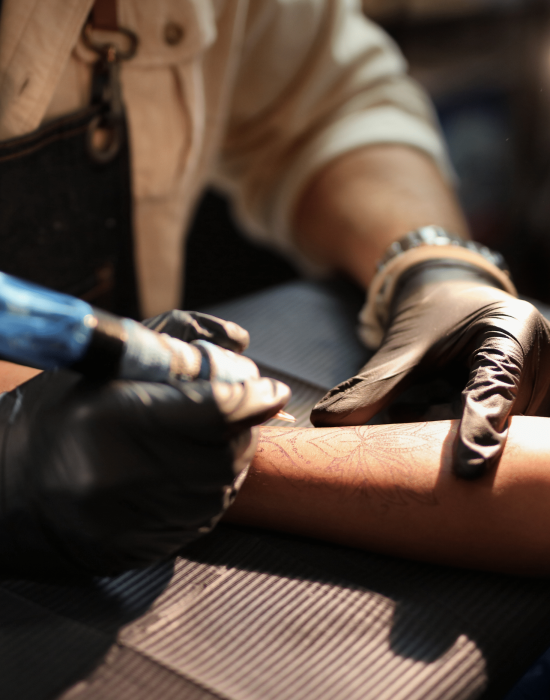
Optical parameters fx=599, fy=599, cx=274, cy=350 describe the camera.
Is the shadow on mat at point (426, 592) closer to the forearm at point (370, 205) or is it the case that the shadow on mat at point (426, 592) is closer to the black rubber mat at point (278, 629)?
the black rubber mat at point (278, 629)

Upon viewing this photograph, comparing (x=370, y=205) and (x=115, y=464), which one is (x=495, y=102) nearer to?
(x=370, y=205)

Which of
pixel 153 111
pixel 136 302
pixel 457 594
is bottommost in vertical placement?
pixel 457 594

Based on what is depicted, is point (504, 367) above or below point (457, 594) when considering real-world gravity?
above

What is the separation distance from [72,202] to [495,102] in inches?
66.9

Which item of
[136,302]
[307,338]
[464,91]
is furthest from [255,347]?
[464,91]

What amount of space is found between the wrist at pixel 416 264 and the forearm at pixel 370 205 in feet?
0.24

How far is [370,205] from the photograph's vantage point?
0.97 metres

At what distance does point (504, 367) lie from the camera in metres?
0.58

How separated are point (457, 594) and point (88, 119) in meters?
0.71

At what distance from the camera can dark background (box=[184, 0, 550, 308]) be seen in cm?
191

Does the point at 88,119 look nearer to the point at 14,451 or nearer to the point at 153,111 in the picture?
the point at 153,111

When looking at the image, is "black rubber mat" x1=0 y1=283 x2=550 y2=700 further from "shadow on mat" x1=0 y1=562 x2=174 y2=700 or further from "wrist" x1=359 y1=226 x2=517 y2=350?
"wrist" x1=359 y1=226 x2=517 y2=350

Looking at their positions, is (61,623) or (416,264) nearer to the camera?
(61,623)

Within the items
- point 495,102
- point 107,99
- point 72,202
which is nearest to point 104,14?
point 107,99
